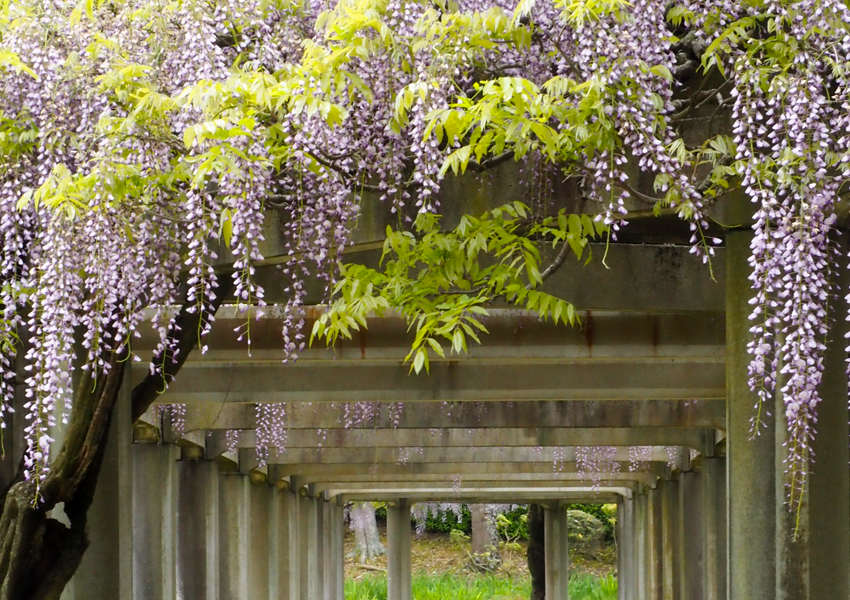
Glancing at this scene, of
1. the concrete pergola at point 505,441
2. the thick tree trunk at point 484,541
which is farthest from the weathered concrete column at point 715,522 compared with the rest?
the thick tree trunk at point 484,541

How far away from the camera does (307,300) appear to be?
6.52m

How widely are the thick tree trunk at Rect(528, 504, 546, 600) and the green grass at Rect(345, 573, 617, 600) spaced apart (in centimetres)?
345

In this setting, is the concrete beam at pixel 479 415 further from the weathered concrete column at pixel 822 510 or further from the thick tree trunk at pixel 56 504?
the weathered concrete column at pixel 822 510

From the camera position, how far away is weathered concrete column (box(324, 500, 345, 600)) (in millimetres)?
23922

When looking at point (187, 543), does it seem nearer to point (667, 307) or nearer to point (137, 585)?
point (137, 585)

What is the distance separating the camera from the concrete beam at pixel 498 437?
42.2ft

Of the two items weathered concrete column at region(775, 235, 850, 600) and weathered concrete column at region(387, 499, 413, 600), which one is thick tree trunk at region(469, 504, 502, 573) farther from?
weathered concrete column at region(775, 235, 850, 600)

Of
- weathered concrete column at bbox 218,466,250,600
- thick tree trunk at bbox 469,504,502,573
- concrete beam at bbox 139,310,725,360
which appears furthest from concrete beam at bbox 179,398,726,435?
thick tree trunk at bbox 469,504,502,573

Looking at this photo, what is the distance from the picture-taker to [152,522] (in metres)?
Answer: 12.1

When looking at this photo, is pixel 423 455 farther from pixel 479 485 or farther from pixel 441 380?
pixel 441 380

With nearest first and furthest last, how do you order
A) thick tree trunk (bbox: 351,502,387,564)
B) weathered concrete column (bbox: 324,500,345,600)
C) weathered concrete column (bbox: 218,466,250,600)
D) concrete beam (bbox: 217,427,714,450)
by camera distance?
concrete beam (bbox: 217,427,714,450) < weathered concrete column (bbox: 218,466,250,600) < weathered concrete column (bbox: 324,500,345,600) < thick tree trunk (bbox: 351,502,387,564)

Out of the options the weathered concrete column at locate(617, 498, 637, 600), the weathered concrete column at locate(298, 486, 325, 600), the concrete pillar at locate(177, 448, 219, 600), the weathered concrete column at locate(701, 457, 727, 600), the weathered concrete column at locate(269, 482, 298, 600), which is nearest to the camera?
the weathered concrete column at locate(701, 457, 727, 600)

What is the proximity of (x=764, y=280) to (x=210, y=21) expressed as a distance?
2.31 meters

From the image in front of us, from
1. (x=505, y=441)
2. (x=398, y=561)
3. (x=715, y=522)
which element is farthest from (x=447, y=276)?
(x=398, y=561)
